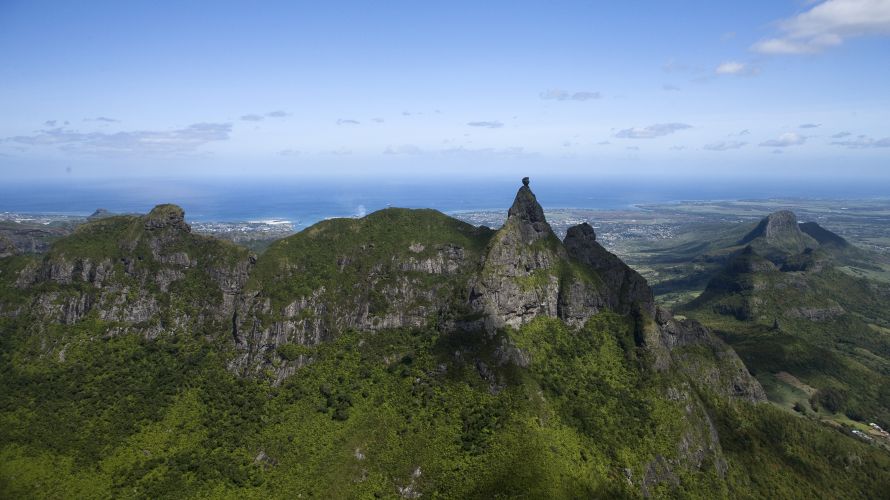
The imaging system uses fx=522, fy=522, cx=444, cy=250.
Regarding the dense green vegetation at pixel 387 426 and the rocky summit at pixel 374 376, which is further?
the rocky summit at pixel 374 376

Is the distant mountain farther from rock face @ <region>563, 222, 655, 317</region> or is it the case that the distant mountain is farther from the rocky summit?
rock face @ <region>563, 222, 655, 317</region>

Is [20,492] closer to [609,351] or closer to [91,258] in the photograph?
[91,258]

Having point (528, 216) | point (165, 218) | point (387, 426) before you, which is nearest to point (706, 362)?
point (528, 216)

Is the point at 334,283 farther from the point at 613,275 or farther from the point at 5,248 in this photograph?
the point at 5,248

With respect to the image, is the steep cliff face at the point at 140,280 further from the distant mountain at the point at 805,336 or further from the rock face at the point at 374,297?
the distant mountain at the point at 805,336

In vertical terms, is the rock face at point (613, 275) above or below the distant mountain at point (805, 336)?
above

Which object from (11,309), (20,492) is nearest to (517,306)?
(20,492)

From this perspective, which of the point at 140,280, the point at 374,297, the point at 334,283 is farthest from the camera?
the point at 140,280

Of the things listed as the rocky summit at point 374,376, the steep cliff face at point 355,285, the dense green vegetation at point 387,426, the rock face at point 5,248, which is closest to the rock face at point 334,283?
the steep cliff face at point 355,285

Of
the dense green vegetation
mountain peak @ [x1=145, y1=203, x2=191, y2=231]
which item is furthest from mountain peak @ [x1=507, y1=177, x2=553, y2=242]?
mountain peak @ [x1=145, y1=203, x2=191, y2=231]
